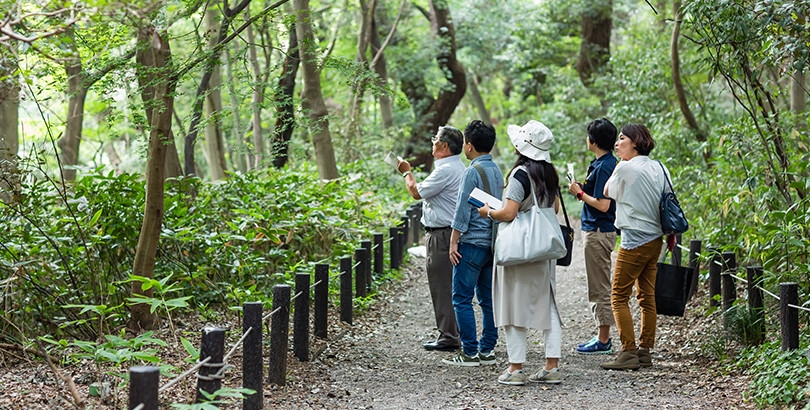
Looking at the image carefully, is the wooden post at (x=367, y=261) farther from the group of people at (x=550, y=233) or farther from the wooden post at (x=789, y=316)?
the wooden post at (x=789, y=316)

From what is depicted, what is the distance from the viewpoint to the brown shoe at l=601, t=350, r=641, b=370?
649 cm

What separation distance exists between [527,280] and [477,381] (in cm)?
88

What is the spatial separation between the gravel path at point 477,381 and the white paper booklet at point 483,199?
1339mm

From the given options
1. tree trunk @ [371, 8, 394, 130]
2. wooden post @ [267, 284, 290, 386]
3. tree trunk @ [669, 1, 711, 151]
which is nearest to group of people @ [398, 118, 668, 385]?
wooden post @ [267, 284, 290, 386]

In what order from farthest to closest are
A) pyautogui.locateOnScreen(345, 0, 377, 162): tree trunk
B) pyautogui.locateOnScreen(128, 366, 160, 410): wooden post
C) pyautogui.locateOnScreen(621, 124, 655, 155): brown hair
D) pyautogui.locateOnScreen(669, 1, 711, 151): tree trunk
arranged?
pyautogui.locateOnScreen(345, 0, 377, 162): tree trunk → pyautogui.locateOnScreen(669, 1, 711, 151): tree trunk → pyautogui.locateOnScreen(621, 124, 655, 155): brown hair → pyautogui.locateOnScreen(128, 366, 160, 410): wooden post

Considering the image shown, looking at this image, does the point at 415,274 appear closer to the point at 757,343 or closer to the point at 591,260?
the point at 591,260

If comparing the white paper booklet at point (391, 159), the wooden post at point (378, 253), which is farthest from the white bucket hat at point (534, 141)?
the wooden post at point (378, 253)

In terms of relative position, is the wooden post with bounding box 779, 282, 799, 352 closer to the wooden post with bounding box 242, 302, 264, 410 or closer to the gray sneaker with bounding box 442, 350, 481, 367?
the gray sneaker with bounding box 442, 350, 481, 367

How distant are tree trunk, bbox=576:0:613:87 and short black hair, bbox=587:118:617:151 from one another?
15972mm

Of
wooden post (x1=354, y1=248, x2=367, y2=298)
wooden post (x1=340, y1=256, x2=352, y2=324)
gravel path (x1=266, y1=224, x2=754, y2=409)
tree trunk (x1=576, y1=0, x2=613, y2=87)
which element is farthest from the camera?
tree trunk (x1=576, y1=0, x2=613, y2=87)

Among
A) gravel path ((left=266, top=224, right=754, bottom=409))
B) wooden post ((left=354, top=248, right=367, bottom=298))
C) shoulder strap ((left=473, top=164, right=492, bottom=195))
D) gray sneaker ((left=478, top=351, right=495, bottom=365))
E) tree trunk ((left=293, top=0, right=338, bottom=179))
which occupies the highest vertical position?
tree trunk ((left=293, top=0, right=338, bottom=179))

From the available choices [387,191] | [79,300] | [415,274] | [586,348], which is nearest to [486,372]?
[586,348]

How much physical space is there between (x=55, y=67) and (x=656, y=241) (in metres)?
4.71

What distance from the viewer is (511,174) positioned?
233 inches
